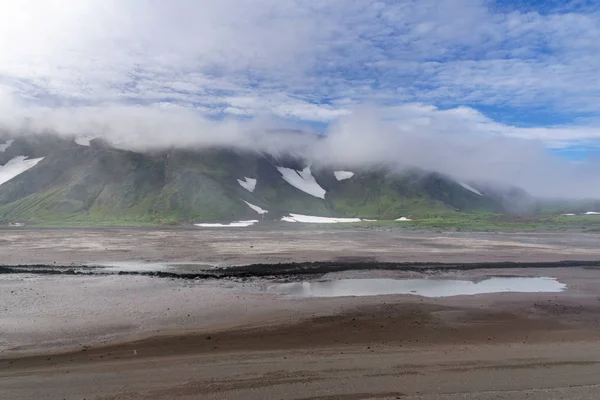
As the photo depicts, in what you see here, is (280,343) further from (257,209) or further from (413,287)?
(257,209)

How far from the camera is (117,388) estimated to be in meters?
12.2

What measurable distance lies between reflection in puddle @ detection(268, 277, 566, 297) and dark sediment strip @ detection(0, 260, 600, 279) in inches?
213

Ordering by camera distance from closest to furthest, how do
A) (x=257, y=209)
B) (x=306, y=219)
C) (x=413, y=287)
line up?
(x=413, y=287) → (x=306, y=219) → (x=257, y=209)

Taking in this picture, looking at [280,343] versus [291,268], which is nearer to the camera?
[280,343]

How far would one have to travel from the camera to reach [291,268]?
4044 centimetres

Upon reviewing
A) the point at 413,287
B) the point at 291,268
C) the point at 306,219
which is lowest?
the point at 413,287

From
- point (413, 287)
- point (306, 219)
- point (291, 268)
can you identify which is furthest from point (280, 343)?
point (306, 219)

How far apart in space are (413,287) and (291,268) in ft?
43.5

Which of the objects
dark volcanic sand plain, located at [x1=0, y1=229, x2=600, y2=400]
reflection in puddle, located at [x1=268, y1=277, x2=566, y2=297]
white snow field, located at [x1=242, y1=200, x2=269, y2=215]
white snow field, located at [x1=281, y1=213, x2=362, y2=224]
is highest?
white snow field, located at [x1=242, y1=200, x2=269, y2=215]

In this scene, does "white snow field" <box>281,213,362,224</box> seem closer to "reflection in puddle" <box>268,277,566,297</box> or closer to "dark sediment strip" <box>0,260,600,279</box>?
"dark sediment strip" <box>0,260,600,279</box>

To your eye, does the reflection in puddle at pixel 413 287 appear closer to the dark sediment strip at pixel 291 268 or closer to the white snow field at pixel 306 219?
the dark sediment strip at pixel 291 268

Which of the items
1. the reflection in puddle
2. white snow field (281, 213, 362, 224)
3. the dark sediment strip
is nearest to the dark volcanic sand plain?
the reflection in puddle

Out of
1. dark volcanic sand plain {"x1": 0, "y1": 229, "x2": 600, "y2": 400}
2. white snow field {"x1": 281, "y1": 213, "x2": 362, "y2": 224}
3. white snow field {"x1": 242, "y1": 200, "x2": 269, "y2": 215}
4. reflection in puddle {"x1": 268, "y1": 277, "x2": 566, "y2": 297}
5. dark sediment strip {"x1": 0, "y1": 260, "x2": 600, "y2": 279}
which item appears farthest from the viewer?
white snow field {"x1": 242, "y1": 200, "x2": 269, "y2": 215}

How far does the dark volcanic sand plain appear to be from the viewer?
12445 mm
